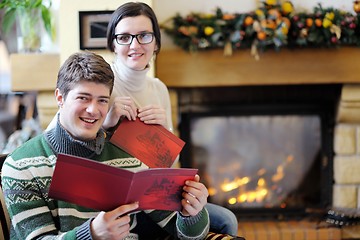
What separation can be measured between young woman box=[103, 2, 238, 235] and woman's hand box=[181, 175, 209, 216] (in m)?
0.33

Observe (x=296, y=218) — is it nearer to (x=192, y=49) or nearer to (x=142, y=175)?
(x=192, y=49)

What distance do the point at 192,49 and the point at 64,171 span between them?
5.37 ft

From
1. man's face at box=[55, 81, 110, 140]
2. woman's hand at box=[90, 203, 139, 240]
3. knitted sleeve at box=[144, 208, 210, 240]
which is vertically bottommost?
knitted sleeve at box=[144, 208, 210, 240]

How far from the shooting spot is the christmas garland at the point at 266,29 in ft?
8.94

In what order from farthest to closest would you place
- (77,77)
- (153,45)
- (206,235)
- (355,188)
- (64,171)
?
1. (355,188)
2. (153,45)
3. (206,235)
4. (77,77)
5. (64,171)

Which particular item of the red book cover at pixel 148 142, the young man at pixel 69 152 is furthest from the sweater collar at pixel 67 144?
the red book cover at pixel 148 142

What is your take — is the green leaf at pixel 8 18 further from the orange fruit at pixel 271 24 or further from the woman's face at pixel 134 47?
the orange fruit at pixel 271 24

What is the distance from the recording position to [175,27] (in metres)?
2.79

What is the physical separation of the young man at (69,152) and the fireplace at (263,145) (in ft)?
5.20

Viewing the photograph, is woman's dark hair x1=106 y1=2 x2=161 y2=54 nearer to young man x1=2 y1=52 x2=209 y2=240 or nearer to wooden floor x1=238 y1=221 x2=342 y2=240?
young man x1=2 y1=52 x2=209 y2=240

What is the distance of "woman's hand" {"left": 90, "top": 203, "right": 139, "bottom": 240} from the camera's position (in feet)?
4.16

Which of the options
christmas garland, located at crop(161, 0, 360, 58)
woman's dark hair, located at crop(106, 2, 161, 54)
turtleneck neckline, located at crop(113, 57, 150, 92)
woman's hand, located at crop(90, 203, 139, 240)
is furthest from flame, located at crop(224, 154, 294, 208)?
woman's hand, located at crop(90, 203, 139, 240)

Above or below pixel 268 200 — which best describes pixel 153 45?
above

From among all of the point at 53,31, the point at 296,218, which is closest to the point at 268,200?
the point at 296,218
